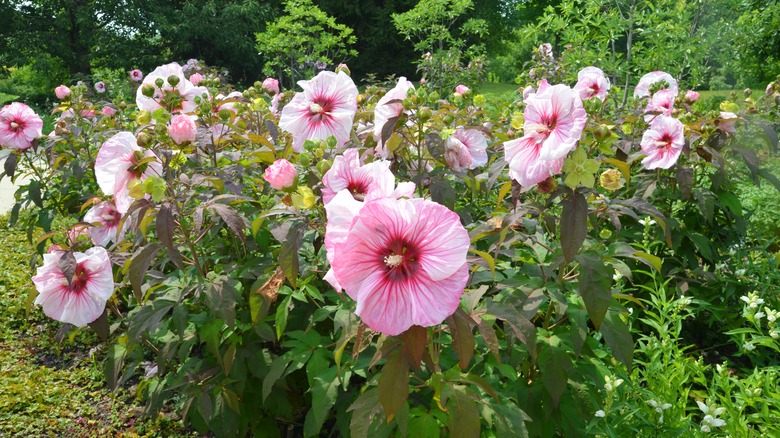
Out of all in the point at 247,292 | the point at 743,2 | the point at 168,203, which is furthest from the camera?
the point at 743,2

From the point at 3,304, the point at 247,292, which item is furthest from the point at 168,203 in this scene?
the point at 3,304

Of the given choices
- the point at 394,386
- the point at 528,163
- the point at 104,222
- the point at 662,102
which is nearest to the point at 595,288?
the point at 528,163

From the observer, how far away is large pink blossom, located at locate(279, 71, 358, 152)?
1.91 m

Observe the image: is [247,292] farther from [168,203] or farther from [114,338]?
[114,338]

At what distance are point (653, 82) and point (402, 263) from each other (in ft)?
7.84

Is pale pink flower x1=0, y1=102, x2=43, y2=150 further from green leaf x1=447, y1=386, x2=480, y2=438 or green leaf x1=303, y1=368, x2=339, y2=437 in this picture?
green leaf x1=447, y1=386, x2=480, y2=438

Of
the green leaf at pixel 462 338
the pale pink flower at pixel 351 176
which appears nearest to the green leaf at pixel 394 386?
the green leaf at pixel 462 338

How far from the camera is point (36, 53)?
1478cm

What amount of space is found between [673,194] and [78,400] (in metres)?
2.74

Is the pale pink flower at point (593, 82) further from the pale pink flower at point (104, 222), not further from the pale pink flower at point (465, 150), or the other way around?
the pale pink flower at point (104, 222)

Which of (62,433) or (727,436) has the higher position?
(727,436)

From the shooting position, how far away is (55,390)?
9.11 ft

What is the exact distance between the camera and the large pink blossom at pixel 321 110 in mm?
1914

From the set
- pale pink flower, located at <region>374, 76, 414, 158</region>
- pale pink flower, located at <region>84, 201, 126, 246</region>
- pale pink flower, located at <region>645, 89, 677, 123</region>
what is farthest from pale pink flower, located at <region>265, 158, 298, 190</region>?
pale pink flower, located at <region>645, 89, 677, 123</region>
